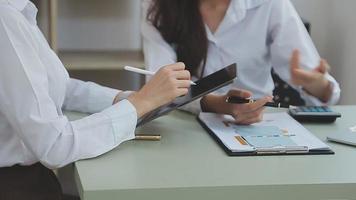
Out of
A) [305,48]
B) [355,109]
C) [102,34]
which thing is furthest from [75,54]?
[355,109]

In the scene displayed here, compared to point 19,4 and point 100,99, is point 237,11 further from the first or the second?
point 19,4

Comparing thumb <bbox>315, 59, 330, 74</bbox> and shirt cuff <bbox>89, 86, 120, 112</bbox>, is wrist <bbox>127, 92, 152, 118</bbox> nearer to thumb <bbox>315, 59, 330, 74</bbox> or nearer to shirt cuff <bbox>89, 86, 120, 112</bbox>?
shirt cuff <bbox>89, 86, 120, 112</bbox>

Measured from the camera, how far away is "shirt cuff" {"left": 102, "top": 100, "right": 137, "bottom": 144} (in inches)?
43.9

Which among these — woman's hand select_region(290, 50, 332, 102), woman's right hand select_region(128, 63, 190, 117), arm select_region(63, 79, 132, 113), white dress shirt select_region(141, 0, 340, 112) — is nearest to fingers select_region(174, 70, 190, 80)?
woman's right hand select_region(128, 63, 190, 117)

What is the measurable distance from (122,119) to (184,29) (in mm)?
715

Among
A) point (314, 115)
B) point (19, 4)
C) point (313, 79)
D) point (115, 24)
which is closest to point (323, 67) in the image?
point (313, 79)

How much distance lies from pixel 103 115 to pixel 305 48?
2.80 ft

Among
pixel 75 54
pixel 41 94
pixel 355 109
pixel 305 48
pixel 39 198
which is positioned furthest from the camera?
pixel 75 54

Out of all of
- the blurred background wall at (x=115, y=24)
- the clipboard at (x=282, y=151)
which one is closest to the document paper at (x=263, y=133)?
the clipboard at (x=282, y=151)

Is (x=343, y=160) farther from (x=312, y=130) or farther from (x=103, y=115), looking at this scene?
(x=103, y=115)

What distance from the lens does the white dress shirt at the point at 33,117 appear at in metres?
1.03

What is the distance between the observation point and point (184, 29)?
178cm

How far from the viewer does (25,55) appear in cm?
105

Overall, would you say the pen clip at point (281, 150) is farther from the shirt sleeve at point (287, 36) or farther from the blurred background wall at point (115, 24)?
the blurred background wall at point (115, 24)
